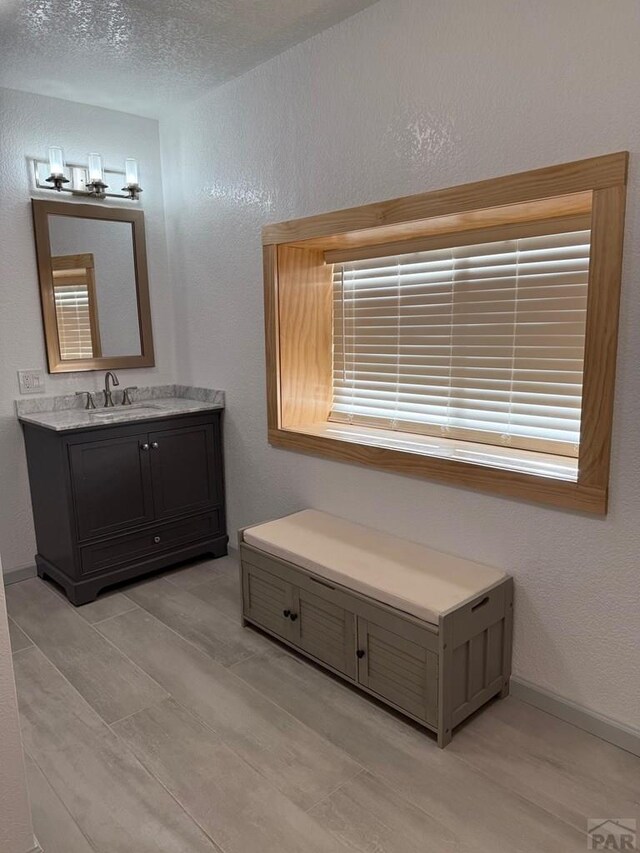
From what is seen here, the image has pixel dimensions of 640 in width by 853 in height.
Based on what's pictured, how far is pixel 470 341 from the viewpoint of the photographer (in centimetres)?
251

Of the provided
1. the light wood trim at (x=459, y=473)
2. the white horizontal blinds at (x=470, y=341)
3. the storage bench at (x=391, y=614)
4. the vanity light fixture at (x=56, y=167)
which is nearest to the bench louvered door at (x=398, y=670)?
the storage bench at (x=391, y=614)

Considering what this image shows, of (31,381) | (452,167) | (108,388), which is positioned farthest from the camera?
(108,388)

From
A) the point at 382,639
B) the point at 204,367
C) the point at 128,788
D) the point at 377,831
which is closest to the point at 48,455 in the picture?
the point at 204,367

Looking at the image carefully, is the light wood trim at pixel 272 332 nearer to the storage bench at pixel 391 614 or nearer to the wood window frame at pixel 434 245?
the wood window frame at pixel 434 245

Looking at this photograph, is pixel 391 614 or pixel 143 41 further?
pixel 143 41

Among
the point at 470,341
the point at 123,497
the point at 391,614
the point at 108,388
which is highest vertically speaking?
the point at 470,341

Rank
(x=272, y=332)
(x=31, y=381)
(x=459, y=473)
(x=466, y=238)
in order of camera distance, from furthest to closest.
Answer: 1. (x=31, y=381)
2. (x=272, y=332)
3. (x=466, y=238)
4. (x=459, y=473)

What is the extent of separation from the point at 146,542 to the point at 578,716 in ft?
7.33

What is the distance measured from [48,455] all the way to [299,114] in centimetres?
205

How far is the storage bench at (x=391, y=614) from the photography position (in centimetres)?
199

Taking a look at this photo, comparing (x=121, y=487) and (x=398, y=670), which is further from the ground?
(x=121, y=487)

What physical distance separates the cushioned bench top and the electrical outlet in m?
1.52

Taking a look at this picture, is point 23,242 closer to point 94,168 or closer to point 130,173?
point 94,168

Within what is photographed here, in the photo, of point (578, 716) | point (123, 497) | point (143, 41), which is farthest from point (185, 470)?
point (578, 716)
